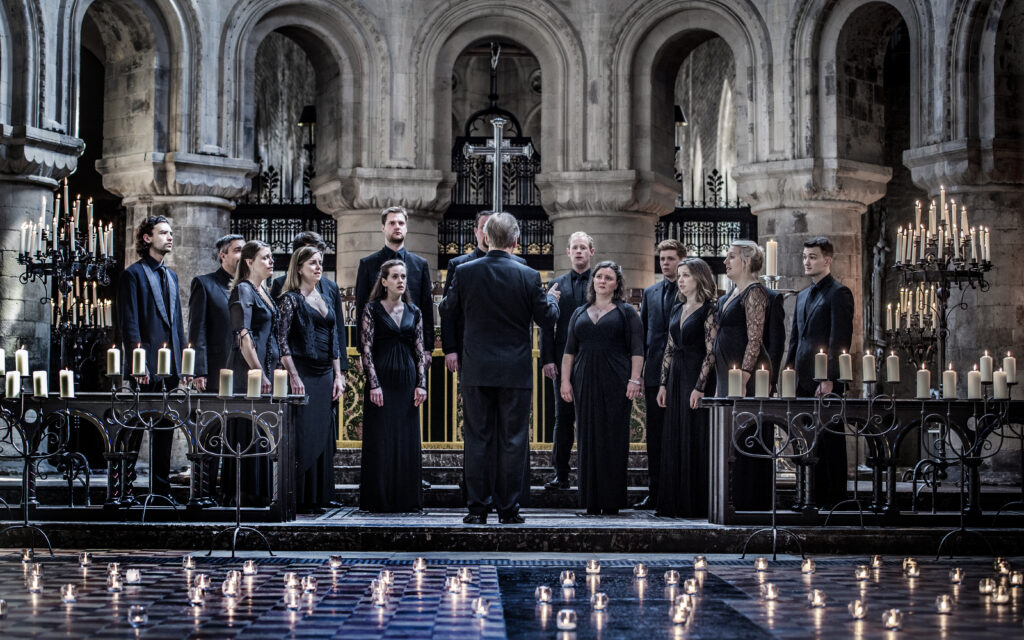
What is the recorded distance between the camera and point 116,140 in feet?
47.4

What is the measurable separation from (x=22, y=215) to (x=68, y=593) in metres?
7.54

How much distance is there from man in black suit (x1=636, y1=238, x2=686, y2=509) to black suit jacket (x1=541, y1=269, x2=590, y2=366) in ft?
1.53

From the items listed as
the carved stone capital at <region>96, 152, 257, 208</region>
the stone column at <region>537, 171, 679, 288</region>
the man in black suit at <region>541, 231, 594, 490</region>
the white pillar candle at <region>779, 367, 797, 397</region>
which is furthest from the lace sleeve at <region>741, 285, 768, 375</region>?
the carved stone capital at <region>96, 152, 257, 208</region>

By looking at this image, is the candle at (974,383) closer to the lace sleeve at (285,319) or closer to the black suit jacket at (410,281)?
the black suit jacket at (410,281)

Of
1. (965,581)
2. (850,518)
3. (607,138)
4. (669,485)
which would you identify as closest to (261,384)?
(669,485)

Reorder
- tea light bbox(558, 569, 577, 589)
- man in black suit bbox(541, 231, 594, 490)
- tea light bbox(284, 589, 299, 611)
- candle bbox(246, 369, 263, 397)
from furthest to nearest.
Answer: man in black suit bbox(541, 231, 594, 490)
candle bbox(246, 369, 263, 397)
tea light bbox(558, 569, 577, 589)
tea light bbox(284, 589, 299, 611)

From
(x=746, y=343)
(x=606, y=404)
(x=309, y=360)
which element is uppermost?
(x=746, y=343)

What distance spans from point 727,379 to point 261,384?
106 inches

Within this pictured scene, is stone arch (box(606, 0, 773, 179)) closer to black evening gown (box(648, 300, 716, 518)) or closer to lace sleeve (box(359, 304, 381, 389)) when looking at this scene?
black evening gown (box(648, 300, 716, 518))

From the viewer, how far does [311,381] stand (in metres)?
8.45

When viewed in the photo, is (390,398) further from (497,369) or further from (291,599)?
(291,599)

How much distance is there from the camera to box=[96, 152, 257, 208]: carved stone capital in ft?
46.1

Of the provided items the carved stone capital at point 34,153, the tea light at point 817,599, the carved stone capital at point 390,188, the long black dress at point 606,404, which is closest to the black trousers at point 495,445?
the long black dress at point 606,404

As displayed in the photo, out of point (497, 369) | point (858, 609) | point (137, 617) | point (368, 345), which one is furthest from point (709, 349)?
point (137, 617)
